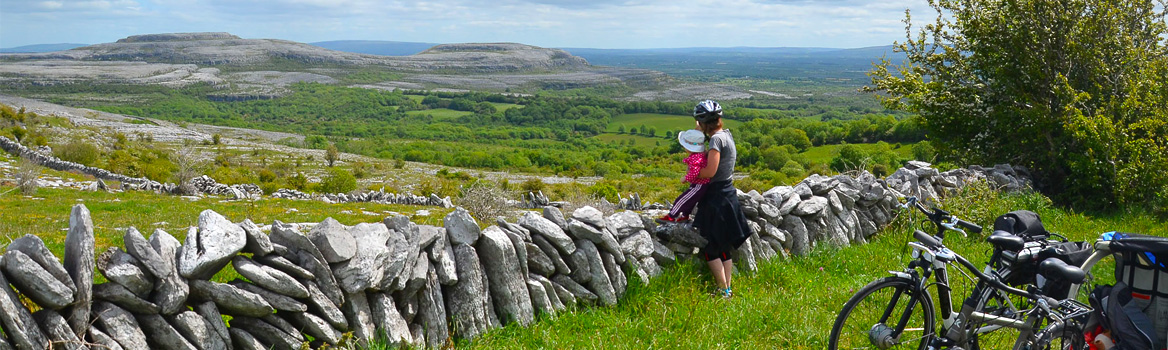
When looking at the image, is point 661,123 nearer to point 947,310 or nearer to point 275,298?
point 947,310

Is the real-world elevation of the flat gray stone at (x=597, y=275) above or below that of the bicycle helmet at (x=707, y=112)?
below

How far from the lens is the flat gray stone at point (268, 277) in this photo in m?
4.62

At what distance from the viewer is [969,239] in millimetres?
9461

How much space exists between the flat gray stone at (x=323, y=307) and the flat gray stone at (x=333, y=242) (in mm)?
241

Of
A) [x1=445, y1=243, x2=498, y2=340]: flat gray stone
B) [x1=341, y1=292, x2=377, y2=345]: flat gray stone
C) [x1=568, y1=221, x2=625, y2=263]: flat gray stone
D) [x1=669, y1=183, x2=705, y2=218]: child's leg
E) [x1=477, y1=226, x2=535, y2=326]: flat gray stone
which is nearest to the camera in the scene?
[x1=341, y1=292, x2=377, y2=345]: flat gray stone

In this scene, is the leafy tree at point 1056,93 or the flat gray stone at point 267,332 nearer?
the flat gray stone at point 267,332

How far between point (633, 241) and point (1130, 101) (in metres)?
10.1

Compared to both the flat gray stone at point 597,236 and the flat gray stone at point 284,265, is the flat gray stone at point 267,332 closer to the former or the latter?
the flat gray stone at point 284,265

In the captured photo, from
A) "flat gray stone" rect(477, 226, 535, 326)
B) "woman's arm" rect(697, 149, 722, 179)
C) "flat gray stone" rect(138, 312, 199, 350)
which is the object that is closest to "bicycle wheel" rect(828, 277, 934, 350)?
"woman's arm" rect(697, 149, 722, 179)

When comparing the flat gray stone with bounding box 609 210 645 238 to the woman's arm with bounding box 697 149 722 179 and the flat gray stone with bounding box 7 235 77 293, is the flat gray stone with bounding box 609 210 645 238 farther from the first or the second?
the flat gray stone with bounding box 7 235 77 293

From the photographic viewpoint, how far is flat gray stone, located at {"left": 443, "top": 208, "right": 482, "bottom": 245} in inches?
228

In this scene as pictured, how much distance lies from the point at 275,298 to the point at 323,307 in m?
0.34

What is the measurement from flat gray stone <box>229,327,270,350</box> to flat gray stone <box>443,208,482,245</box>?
1662 millimetres

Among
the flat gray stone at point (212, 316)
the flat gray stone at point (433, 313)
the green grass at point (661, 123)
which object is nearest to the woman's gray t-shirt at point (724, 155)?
the flat gray stone at point (433, 313)
